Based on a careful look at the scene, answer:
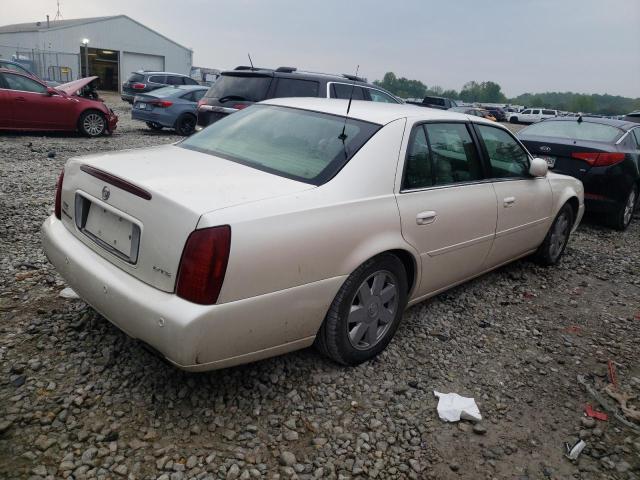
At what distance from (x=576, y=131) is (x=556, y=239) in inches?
118

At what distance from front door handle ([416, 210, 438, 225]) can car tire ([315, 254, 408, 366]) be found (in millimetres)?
282

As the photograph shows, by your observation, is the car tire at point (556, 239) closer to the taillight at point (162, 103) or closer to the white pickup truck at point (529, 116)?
the taillight at point (162, 103)

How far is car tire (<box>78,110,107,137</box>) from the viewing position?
1129cm

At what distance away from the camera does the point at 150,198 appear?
2.28m

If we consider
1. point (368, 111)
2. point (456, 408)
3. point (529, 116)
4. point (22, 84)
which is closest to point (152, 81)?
point (22, 84)

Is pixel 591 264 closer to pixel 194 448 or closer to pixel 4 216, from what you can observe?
pixel 194 448

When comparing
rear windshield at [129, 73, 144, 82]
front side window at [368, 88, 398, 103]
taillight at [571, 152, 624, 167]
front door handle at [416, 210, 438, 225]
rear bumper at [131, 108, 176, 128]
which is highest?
front side window at [368, 88, 398, 103]

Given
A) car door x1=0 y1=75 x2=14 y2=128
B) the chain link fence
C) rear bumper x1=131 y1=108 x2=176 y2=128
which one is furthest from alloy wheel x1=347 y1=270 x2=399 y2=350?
the chain link fence

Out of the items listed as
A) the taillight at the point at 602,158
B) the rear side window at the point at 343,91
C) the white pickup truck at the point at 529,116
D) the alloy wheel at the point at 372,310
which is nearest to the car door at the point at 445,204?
the alloy wheel at the point at 372,310

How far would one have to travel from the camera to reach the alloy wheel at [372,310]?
112 inches

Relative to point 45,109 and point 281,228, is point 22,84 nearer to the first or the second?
point 45,109

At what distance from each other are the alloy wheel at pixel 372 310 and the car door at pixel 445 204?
0.28 metres

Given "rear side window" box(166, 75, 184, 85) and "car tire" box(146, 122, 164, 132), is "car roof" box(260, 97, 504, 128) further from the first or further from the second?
"rear side window" box(166, 75, 184, 85)

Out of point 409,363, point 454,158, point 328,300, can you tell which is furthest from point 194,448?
point 454,158
